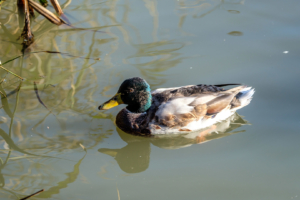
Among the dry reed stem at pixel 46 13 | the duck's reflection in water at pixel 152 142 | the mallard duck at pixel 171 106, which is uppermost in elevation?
the dry reed stem at pixel 46 13

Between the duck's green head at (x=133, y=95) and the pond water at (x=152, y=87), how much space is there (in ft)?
1.49

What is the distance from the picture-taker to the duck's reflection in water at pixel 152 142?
493 centimetres

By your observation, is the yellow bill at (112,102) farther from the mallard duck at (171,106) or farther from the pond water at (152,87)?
the pond water at (152,87)

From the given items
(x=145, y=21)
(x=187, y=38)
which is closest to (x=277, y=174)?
(x=187, y=38)

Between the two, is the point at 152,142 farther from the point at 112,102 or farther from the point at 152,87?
the point at 152,87

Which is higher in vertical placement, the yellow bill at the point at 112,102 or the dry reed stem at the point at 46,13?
the dry reed stem at the point at 46,13

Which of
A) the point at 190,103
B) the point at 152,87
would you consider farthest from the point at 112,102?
the point at 190,103

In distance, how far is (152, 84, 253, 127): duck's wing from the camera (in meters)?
5.25

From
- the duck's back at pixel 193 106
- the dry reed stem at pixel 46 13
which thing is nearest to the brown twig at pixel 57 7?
the dry reed stem at pixel 46 13

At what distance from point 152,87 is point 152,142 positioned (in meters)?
1.19

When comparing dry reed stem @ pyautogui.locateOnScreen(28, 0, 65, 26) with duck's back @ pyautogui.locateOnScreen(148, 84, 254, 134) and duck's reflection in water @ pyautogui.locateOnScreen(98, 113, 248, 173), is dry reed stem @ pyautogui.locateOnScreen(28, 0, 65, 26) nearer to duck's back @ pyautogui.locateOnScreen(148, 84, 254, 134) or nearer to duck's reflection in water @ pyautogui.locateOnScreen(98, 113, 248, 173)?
duck's back @ pyautogui.locateOnScreen(148, 84, 254, 134)

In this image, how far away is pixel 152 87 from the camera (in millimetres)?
6109

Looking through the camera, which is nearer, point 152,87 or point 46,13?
point 152,87

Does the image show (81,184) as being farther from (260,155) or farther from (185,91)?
(260,155)
